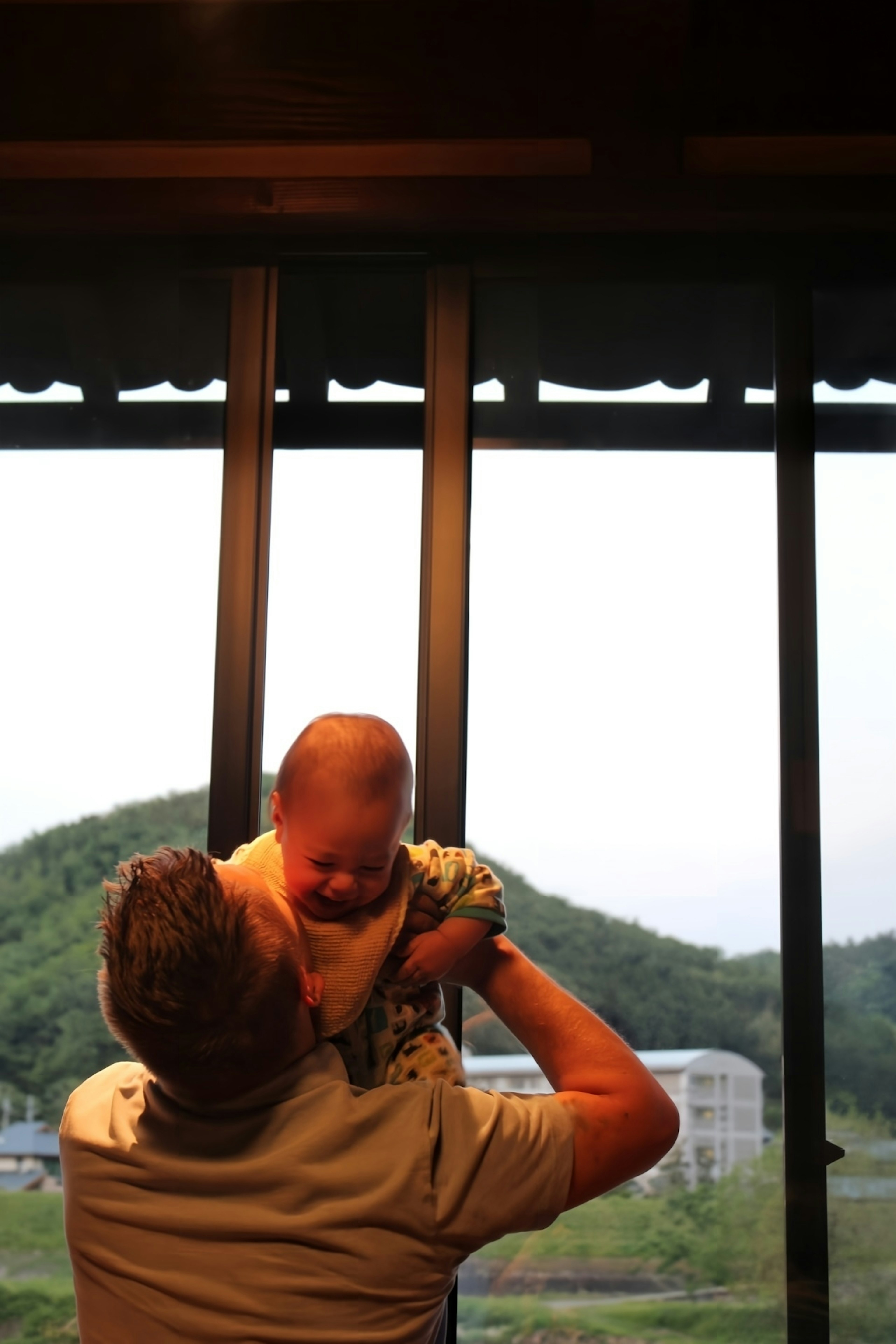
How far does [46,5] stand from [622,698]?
169 centimetres

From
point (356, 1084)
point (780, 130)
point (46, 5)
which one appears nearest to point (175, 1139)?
point (356, 1084)

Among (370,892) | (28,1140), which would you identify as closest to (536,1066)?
(370,892)

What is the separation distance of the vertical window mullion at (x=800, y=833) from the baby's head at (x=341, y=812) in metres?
0.79

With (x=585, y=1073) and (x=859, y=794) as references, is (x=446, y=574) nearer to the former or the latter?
(x=859, y=794)

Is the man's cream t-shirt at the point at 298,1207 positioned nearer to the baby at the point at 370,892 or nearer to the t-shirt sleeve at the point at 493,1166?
the t-shirt sleeve at the point at 493,1166

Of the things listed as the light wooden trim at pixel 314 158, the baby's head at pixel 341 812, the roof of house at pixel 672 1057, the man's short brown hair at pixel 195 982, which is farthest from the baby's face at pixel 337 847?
the light wooden trim at pixel 314 158

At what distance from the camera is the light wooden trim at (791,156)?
6.26ft

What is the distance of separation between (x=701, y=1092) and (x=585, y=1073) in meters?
0.67

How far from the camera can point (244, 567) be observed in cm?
193

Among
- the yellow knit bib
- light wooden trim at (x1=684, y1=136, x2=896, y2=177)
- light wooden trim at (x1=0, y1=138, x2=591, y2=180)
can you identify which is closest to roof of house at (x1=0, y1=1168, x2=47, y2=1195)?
the yellow knit bib

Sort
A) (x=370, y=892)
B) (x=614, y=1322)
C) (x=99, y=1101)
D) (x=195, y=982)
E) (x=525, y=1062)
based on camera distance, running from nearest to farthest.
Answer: (x=195, y=982), (x=99, y=1101), (x=370, y=892), (x=614, y=1322), (x=525, y=1062)

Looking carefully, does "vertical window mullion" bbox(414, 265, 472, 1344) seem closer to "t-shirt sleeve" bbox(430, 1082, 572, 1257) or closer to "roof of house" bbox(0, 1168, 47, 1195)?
"t-shirt sleeve" bbox(430, 1082, 572, 1257)

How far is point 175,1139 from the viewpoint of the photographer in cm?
115

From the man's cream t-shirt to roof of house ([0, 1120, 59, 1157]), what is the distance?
84 cm
